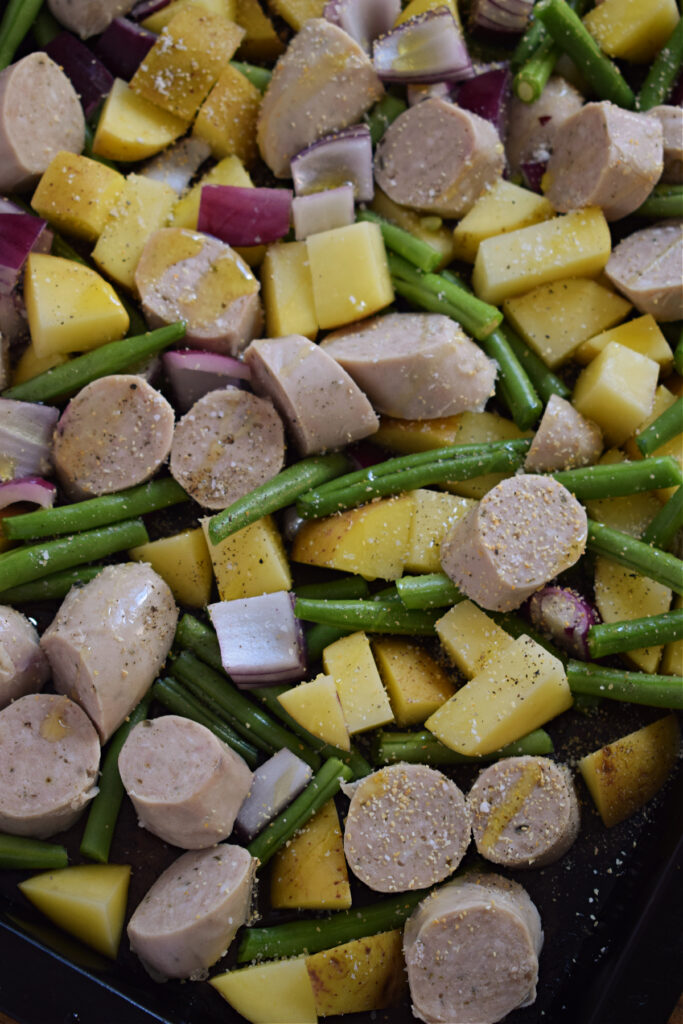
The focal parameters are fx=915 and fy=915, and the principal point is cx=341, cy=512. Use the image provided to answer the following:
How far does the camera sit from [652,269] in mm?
3055

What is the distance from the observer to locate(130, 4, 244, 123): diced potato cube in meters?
3.14

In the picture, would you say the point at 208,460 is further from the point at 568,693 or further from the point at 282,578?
the point at 568,693

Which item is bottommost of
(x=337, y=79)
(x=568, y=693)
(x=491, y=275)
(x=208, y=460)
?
(x=568, y=693)

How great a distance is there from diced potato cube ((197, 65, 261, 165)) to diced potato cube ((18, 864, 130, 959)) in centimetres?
241

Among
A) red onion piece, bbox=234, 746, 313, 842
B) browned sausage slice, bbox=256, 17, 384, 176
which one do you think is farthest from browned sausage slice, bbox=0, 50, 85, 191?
red onion piece, bbox=234, 746, 313, 842

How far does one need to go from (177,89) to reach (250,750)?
2.24 metres

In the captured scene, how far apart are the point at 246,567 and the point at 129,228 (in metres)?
1.23

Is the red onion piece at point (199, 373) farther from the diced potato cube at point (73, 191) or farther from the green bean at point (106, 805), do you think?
the green bean at point (106, 805)

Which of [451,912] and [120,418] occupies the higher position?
[120,418]

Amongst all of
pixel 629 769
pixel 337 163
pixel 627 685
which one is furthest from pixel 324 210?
pixel 629 769

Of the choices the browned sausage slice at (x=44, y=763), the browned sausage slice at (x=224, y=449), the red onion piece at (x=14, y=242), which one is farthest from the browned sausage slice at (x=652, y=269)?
the browned sausage slice at (x=44, y=763)

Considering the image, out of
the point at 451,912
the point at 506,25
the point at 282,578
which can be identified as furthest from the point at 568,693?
the point at 506,25

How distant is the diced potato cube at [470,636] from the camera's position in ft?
9.01

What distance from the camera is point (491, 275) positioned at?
9.96ft
